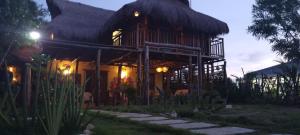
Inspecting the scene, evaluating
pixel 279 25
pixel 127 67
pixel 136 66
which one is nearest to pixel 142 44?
pixel 136 66

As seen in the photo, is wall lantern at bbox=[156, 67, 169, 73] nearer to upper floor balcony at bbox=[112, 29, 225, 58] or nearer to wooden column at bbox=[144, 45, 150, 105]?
upper floor balcony at bbox=[112, 29, 225, 58]

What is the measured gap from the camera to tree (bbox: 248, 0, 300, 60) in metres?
12.6

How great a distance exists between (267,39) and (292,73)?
3650 mm

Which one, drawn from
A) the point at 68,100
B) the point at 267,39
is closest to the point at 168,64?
the point at 267,39

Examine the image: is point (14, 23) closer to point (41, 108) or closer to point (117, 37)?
point (41, 108)

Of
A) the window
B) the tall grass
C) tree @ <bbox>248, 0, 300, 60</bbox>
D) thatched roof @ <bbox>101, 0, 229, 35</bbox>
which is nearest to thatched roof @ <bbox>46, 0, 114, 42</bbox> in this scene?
the window

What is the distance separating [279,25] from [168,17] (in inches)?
169

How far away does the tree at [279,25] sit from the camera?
1261 cm

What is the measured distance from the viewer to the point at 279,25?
42.5 feet

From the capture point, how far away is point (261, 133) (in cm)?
390

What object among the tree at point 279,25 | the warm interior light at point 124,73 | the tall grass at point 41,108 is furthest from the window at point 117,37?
the tall grass at point 41,108

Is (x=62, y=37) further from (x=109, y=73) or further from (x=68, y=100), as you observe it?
(x=68, y=100)

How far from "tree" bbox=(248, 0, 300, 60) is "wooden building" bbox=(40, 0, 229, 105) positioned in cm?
138

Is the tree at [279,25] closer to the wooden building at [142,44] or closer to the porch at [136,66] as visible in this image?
the wooden building at [142,44]
